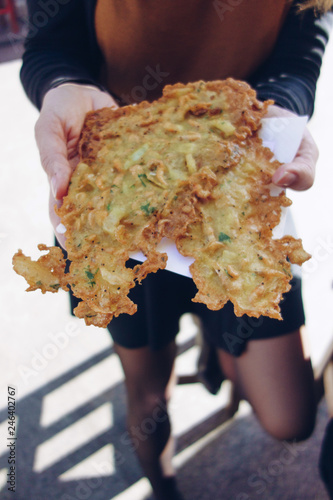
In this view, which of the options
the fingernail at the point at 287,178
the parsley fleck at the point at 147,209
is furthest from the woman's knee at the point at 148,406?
the fingernail at the point at 287,178

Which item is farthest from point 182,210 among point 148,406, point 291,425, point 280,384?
point 291,425

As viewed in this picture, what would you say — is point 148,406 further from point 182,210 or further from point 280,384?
point 182,210

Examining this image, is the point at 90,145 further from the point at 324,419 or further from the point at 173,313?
the point at 324,419

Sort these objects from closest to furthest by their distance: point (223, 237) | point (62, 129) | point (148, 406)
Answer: point (223, 237), point (62, 129), point (148, 406)

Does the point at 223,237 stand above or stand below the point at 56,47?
below

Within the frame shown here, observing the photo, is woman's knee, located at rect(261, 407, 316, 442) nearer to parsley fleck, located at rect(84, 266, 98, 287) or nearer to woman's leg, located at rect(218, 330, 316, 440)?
woman's leg, located at rect(218, 330, 316, 440)

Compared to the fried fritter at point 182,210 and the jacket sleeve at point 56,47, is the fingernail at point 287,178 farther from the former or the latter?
the jacket sleeve at point 56,47
